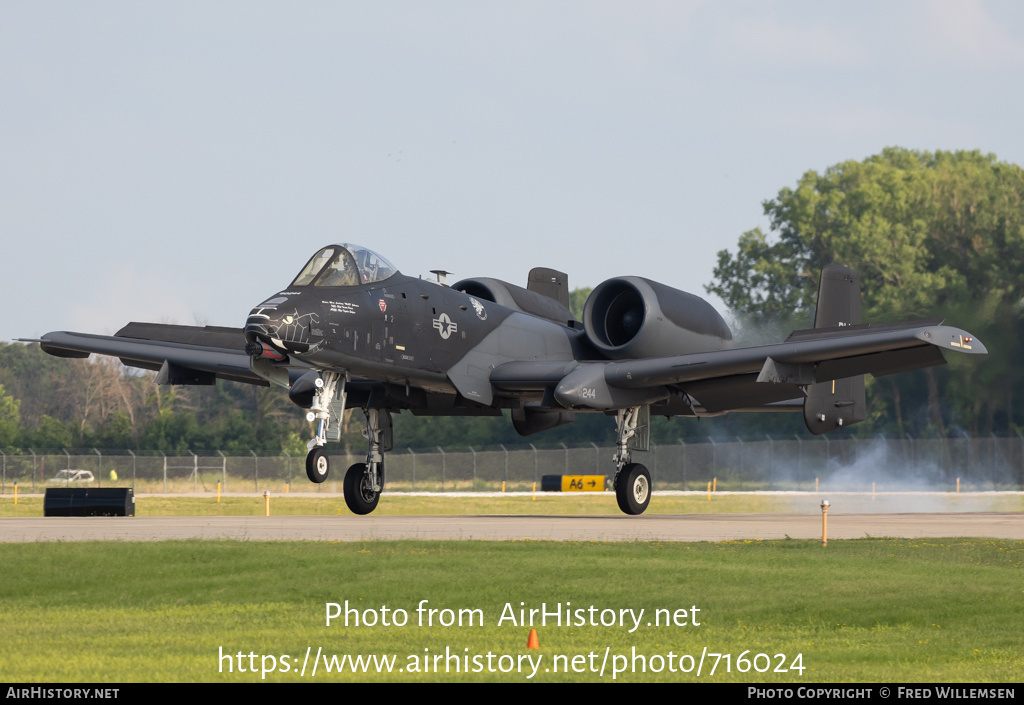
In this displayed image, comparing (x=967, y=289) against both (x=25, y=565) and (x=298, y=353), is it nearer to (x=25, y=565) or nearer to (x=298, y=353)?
(x=298, y=353)

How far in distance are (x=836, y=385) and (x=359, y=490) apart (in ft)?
36.4

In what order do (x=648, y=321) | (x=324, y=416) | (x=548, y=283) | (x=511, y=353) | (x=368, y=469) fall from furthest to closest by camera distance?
1. (x=548, y=283)
2. (x=648, y=321)
3. (x=511, y=353)
4. (x=368, y=469)
5. (x=324, y=416)

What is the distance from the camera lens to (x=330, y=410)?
73.0 ft

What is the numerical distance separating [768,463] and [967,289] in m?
20.4

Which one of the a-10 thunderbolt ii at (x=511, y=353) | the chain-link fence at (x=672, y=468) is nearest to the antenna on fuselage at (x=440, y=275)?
the a-10 thunderbolt ii at (x=511, y=353)

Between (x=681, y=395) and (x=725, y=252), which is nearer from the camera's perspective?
(x=681, y=395)

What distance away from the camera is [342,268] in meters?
22.5

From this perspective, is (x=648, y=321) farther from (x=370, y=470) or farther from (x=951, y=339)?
(x=951, y=339)

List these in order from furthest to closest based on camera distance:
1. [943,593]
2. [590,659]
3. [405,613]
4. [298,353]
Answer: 1. [298,353]
2. [943,593]
3. [405,613]
4. [590,659]

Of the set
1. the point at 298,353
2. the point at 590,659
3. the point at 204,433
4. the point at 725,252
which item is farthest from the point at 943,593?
the point at 725,252

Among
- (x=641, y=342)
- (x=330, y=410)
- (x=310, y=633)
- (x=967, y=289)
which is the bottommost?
(x=310, y=633)

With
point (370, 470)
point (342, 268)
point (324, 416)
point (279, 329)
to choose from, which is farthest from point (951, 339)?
point (370, 470)

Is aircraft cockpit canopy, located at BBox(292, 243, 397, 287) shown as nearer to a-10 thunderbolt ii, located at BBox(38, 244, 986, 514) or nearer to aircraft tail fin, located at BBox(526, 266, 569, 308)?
a-10 thunderbolt ii, located at BBox(38, 244, 986, 514)

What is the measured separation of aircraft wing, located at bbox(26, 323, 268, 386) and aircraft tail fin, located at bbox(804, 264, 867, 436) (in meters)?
12.6
